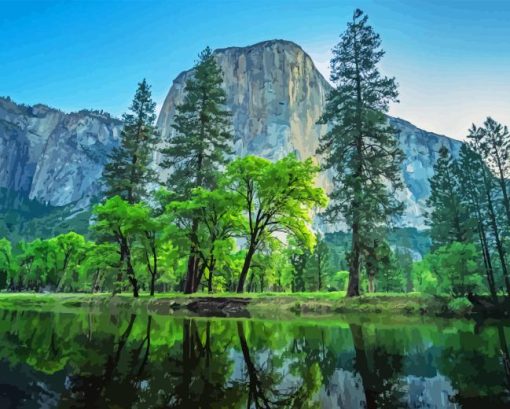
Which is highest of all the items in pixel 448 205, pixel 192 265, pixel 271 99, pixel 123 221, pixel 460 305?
pixel 271 99

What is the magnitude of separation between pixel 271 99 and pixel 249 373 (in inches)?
6224

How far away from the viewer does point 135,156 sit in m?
41.3

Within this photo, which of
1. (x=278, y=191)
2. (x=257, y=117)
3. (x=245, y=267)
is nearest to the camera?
(x=278, y=191)

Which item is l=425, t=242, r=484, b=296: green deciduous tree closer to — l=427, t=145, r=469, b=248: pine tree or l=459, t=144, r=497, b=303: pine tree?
l=459, t=144, r=497, b=303: pine tree

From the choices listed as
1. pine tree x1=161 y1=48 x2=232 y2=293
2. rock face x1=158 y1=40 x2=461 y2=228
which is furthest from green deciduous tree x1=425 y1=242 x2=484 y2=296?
rock face x1=158 y1=40 x2=461 y2=228

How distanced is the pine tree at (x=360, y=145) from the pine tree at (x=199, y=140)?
10647 mm

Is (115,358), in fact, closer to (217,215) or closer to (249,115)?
(217,215)

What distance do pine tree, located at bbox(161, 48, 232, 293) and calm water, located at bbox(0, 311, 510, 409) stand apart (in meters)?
23.1

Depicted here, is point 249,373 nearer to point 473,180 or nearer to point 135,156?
point 473,180

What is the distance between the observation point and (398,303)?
78.1ft

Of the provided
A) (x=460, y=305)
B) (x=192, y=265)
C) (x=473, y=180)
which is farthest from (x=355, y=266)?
(x=473, y=180)

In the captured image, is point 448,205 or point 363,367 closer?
point 363,367

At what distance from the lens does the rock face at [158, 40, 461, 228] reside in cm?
15125

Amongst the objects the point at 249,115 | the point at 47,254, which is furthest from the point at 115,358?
the point at 249,115
